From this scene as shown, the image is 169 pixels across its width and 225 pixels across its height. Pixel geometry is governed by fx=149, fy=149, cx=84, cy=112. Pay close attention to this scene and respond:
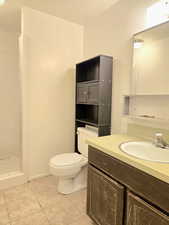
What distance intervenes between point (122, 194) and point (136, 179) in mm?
185

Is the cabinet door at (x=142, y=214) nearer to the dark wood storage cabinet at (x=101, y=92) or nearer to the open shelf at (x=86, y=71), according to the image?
the dark wood storage cabinet at (x=101, y=92)

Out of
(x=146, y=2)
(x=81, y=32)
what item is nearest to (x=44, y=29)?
(x=81, y=32)

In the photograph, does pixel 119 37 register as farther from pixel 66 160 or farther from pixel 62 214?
pixel 62 214

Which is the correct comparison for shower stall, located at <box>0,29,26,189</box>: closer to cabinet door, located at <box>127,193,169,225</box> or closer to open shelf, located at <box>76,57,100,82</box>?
open shelf, located at <box>76,57,100,82</box>

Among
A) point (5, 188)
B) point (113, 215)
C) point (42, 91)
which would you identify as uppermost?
point (42, 91)

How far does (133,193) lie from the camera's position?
3.01 ft

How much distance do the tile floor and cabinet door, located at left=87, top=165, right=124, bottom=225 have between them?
0.93 ft

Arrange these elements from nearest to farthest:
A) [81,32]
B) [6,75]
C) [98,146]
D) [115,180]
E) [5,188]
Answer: [115,180], [98,146], [5,188], [81,32], [6,75]

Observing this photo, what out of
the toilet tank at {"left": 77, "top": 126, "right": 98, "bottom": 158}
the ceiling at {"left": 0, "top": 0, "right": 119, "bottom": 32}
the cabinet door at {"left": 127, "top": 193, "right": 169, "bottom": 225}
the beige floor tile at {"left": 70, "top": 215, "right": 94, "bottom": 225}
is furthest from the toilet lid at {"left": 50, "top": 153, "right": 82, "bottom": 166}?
the ceiling at {"left": 0, "top": 0, "right": 119, "bottom": 32}

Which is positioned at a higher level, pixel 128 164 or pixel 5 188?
pixel 128 164

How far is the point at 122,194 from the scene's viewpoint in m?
0.99

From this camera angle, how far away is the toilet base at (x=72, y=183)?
1792 mm

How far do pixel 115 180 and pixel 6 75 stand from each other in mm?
2516

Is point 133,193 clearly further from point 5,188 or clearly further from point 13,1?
point 13,1
